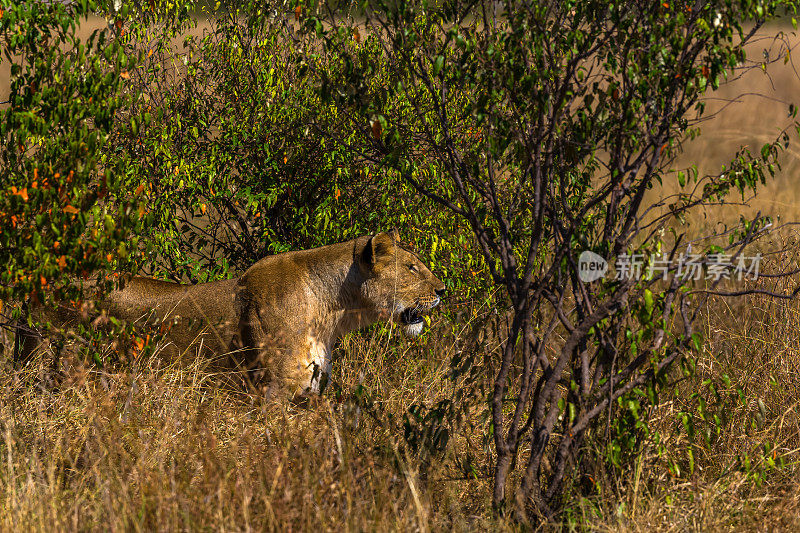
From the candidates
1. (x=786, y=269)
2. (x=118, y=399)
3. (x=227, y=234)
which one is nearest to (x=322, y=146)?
(x=227, y=234)

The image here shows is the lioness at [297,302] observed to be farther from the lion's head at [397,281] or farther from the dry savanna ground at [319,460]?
the dry savanna ground at [319,460]

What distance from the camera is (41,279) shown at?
14.4ft

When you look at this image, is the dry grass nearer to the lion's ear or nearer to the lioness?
the lioness

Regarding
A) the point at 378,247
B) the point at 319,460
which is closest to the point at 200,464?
the point at 319,460

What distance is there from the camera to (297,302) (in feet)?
20.3

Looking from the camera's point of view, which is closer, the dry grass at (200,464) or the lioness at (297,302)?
the dry grass at (200,464)

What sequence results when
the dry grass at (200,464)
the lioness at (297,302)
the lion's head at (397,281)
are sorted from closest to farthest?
1. the dry grass at (200,464)
2. the lioness at (297,302)
3. the lion's head at (397,281)

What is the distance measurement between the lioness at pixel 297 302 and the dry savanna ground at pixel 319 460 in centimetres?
26

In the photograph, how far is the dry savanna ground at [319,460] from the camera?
3.94 meters

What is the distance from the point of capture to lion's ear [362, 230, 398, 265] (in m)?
6.19

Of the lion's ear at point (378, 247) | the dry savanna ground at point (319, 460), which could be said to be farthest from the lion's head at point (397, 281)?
the dry savanna ground at point (319, 460)

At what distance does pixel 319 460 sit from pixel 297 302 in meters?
1.81

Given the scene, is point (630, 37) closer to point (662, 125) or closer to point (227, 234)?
point (662, 125)

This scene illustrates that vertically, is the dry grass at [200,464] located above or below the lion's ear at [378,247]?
below
